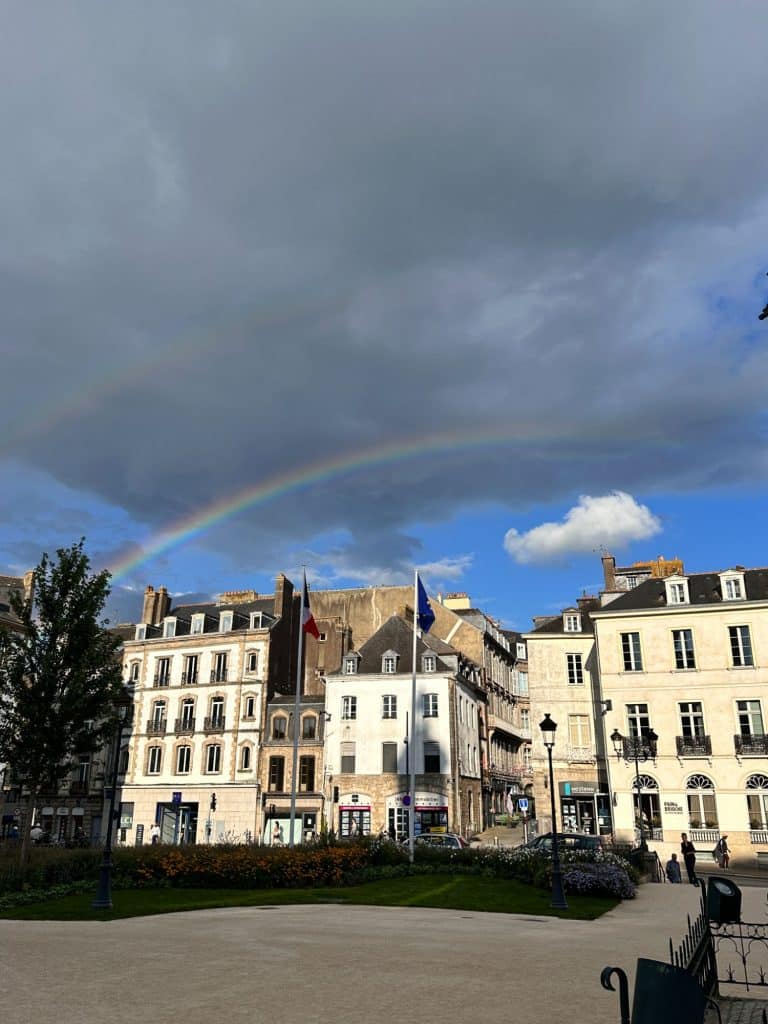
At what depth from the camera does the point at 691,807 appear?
1700 inches

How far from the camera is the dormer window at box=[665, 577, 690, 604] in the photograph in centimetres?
4691

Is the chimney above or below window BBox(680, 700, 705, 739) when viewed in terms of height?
above

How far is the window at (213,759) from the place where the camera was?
55.5 meters

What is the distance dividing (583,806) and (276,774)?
1942cm

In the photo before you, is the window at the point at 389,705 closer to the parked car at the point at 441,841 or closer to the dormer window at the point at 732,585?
the parked car at the point at 441,841

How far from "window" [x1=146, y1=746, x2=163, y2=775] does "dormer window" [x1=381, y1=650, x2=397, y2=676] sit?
56.4 ft

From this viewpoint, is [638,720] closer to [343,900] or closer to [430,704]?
[430,704]

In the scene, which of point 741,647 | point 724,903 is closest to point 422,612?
point 741,647

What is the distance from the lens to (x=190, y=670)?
59.3 meters

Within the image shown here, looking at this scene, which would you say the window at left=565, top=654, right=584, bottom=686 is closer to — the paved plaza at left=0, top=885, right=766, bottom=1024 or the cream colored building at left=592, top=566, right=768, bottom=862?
the cream colored building at left=592, top=566, right=768, bottom=862

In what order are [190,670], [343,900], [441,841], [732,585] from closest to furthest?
[343,900] → [441,841] → [732,585] → [190,670]

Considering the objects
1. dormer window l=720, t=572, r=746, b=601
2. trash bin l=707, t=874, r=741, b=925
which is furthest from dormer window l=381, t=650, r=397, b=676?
trash bin l=707, t=874, r=741, b=925

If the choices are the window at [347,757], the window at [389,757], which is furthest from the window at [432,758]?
the window at [347,757]

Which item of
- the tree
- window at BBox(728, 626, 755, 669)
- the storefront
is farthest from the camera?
the storefront
